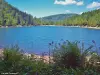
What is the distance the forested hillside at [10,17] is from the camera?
343 ft

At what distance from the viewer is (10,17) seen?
109812mm

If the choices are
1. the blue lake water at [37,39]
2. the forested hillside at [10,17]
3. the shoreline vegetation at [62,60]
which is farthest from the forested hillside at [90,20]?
the shoreline vegetation at [62,60]

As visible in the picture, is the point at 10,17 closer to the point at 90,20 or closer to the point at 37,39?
the point at 90,20

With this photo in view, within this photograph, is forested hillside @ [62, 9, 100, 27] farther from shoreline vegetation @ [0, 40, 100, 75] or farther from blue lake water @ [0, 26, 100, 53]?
shoreline vegetation @ [0, 40, 100, 75]

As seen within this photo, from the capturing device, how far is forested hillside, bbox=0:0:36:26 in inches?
4114

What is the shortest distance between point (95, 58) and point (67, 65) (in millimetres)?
619

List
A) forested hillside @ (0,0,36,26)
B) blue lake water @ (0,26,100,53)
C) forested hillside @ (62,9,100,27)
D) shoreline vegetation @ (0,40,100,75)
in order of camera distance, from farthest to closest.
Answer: forested hillside @ (62,9,100,27), forested hillside @ (0,0,36,26), blue lake water @ (0,26,100,53), shoreline vegetation @ (0,40,100,75)

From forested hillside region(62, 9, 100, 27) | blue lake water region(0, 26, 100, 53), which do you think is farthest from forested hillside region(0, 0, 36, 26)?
blue lake water region(0, 26, 100, 53)

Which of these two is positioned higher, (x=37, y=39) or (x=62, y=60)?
(x=62, y=60)

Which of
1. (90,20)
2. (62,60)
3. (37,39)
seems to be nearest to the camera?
(62,60)

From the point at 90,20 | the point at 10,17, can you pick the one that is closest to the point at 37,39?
the point at 10,17

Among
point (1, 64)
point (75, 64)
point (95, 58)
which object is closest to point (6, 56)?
point (1, 64)

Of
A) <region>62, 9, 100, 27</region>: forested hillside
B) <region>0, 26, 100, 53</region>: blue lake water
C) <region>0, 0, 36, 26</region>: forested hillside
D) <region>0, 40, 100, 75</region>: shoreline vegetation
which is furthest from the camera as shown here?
<region>62, 9, 100, 27</region>: forested hillside

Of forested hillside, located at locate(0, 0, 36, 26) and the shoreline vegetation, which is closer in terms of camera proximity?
the shoreline vegetation
